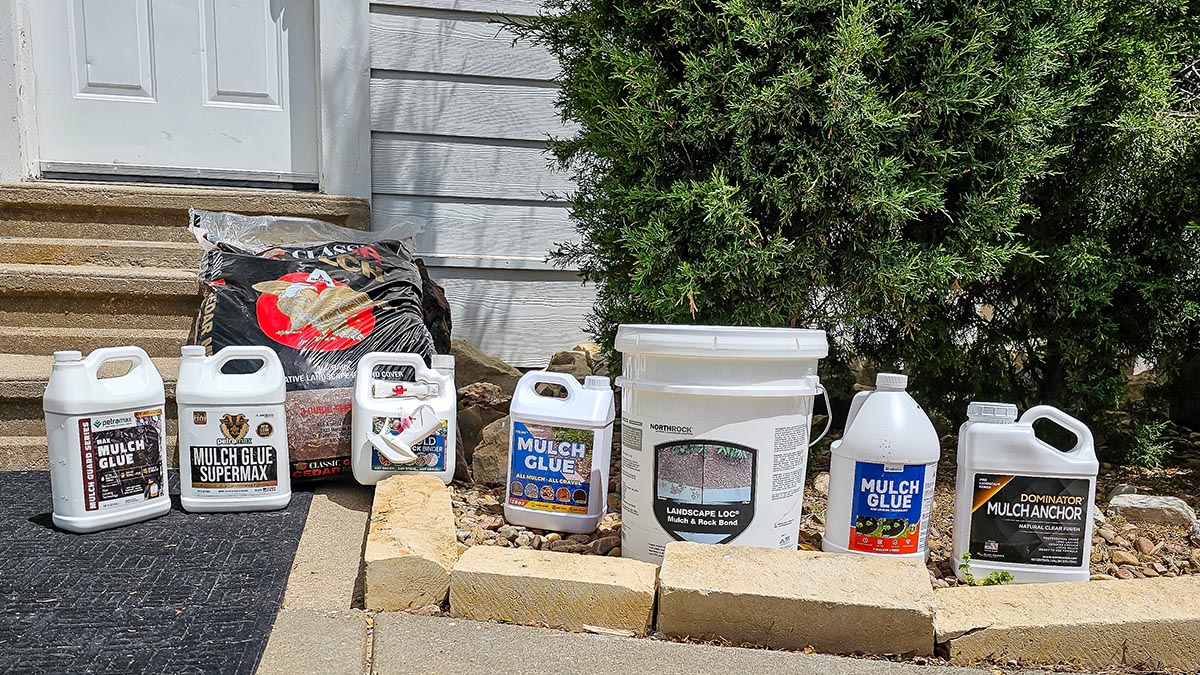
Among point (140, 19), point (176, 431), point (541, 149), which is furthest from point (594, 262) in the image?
point (140, 19)

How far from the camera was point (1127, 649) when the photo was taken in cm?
167

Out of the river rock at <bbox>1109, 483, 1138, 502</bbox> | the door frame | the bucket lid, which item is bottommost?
the river rock at <bbox>1109, 483, 1138, 502</bbox>

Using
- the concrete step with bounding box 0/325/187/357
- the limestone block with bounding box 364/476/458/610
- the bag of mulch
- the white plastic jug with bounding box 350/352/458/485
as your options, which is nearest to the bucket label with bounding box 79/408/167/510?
the bag of mulch

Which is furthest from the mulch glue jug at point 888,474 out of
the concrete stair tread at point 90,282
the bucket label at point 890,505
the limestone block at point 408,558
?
the concrete stair tread at point 90,282

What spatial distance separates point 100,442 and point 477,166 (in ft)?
7.07

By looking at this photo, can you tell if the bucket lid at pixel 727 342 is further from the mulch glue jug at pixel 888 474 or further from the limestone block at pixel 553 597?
the limestone block at pixel 553 597

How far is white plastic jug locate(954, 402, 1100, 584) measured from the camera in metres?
1.93

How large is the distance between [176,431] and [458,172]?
66.5 inches

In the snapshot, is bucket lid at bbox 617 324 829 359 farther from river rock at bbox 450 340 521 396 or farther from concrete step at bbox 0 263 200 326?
concrete step at bbox 0 263 200 326

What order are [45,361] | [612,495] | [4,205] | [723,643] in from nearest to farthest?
[723,643], [612,495], [45,361], [4,205]

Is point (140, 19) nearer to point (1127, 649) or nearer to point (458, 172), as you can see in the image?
point (458, 172)

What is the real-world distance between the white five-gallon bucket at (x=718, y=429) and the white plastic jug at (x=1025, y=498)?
16.1 inches

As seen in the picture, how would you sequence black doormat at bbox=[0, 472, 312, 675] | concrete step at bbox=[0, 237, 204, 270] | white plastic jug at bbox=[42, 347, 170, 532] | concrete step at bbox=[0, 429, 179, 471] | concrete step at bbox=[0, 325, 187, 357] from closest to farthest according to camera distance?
black doormat at bbox=[0, 472, 312, 675], white plastic jug at bbox=[42, 347, 170, 532], concrete step at bbox=[0, 429, 179, 471], concrete step at bbox=[0, 325, 187, 357], concrete step at bbox=[0, 237, 204, 270]

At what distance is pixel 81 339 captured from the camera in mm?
3176
